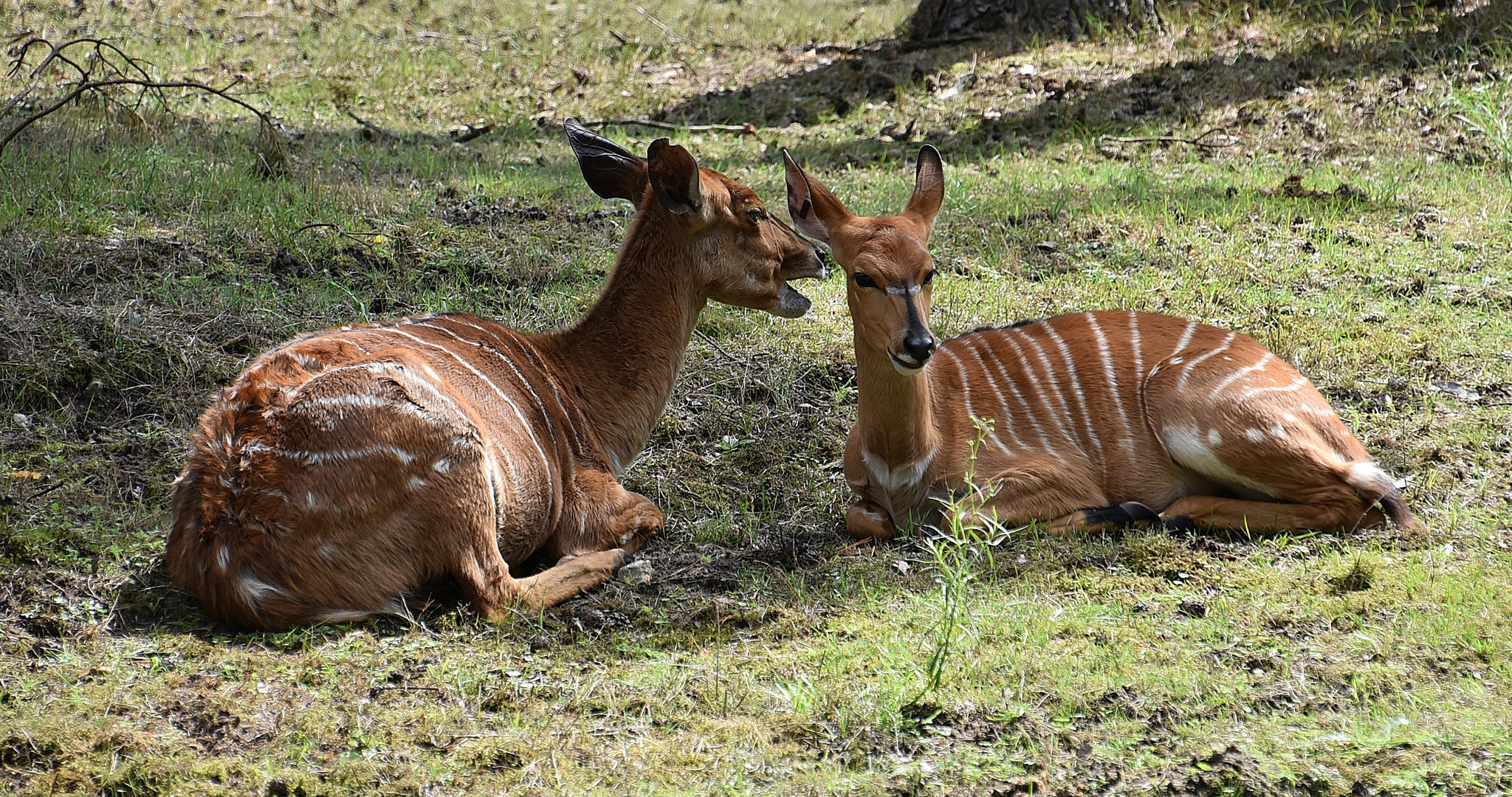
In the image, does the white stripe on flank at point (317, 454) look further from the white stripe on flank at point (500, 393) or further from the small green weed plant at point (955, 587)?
the small green weed plant at point (955, 587)

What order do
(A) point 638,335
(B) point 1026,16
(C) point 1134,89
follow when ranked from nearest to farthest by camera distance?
(A) point 638,335
(C) point 1134,89
(B) point 1026,16

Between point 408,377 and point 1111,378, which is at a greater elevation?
point 408,377

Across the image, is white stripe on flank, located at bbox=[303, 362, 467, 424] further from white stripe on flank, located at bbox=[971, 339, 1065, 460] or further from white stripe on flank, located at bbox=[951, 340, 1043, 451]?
white stripe on flank, located at bbox=[971, 339, 1065, 460]

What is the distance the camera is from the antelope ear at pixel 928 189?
5301 mm

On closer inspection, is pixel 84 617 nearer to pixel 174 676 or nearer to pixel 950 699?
pixel 174 676

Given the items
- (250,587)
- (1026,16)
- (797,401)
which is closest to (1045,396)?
(797,401)

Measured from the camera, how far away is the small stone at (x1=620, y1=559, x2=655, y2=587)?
4609 millimetres

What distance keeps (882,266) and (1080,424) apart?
3.90 ft

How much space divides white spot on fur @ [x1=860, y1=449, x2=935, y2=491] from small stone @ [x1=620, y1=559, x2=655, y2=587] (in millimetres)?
976

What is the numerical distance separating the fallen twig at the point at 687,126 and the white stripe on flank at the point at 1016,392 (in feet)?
15.6

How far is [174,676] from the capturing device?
3.71 meters

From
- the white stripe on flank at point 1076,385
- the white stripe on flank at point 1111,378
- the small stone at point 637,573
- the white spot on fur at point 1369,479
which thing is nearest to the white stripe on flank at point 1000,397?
the white stripe on flank at point 1076,385

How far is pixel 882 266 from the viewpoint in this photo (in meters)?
4.79

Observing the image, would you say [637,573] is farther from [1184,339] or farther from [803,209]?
[1184,339]
